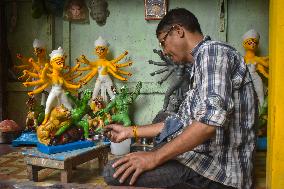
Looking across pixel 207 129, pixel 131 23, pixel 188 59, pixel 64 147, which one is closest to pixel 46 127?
pixel 64 147

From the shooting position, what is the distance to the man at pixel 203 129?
200cm

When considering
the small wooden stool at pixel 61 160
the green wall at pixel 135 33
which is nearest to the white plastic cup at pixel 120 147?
the small wooden stool at pixel 61 160

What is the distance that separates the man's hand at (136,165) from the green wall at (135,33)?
12.2 feet

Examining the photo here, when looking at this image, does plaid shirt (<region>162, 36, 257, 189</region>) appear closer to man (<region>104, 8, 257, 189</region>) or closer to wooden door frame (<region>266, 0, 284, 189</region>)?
man (<region>104, 8, 257, 189</region>)

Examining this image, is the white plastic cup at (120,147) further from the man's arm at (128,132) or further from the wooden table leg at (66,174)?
the man's arm at (128,132)

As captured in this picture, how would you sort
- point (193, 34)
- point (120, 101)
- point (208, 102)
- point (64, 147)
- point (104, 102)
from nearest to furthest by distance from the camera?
point (208, 102) → point (193, 34) → point (64, 147) → point (120, 101) → point (104, 102)

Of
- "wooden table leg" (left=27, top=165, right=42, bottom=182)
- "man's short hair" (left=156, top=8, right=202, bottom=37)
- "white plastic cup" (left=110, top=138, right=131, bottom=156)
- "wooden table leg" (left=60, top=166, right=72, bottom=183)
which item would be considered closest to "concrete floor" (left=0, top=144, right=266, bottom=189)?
"wooden table leg" (left=27, top=165, right=42, bottom=182)

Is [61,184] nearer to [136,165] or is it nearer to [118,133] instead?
[136,165]

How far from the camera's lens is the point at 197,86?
2158mm

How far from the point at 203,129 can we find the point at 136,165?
44 centimetres

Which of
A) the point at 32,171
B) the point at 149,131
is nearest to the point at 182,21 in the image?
the point at 149,131

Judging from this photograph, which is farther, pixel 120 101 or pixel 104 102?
pixel 104 102

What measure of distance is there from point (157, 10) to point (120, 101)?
1575mm

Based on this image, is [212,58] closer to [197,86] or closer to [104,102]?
[197,86]
